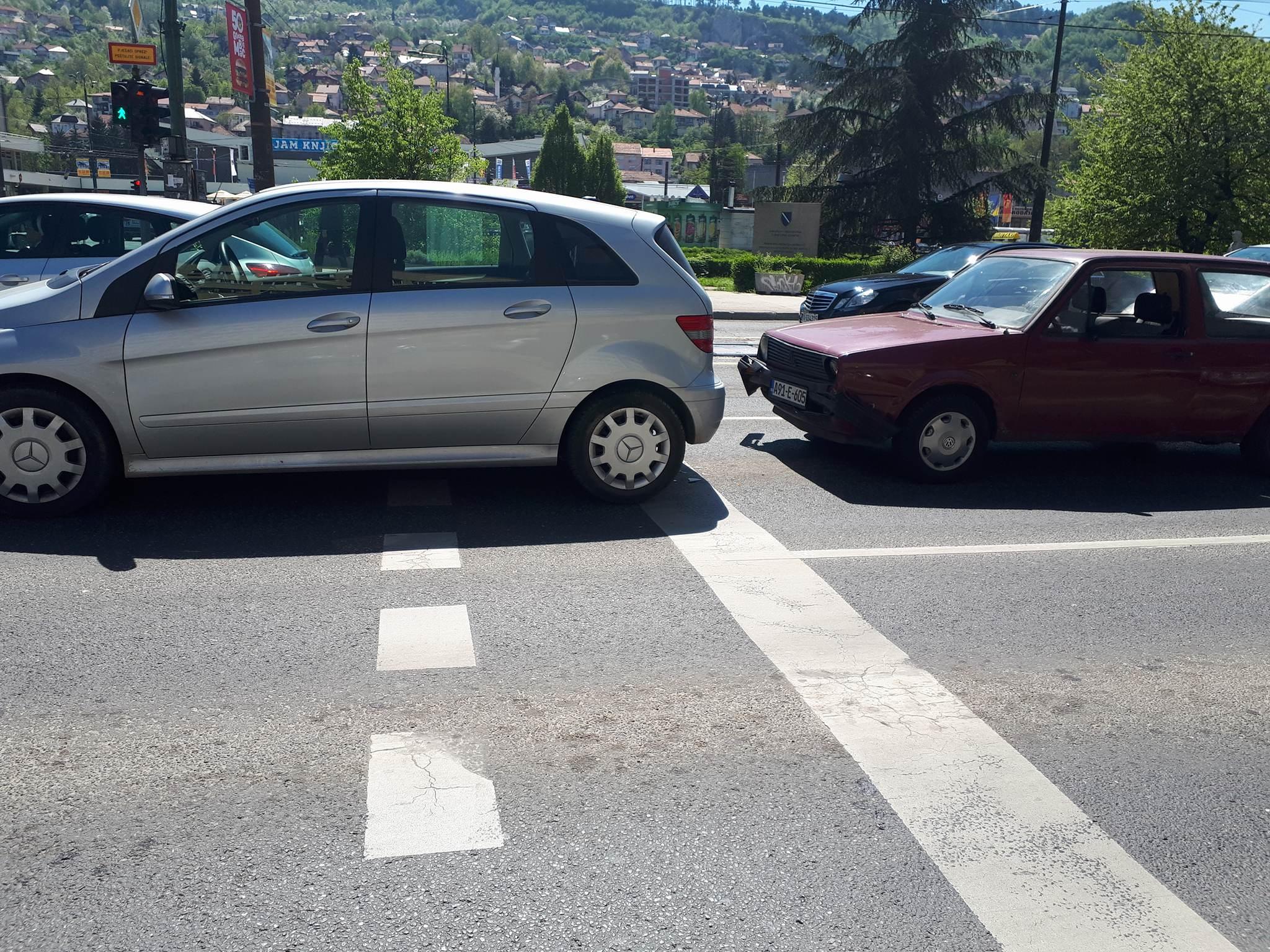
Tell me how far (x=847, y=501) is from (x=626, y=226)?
2204 mm

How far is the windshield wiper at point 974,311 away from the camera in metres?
8.01

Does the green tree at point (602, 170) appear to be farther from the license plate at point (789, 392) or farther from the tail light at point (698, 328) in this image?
the tail light at point (698, 328)

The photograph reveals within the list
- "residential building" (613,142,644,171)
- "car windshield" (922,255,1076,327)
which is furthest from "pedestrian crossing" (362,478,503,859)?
"residential building" (613,142,644,171)

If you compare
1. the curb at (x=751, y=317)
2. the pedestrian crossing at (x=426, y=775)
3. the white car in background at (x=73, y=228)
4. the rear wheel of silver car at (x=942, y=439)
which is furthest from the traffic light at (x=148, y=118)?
the pedestrian crossing at (x=426, y=775)

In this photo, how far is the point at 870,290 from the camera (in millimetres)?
13641

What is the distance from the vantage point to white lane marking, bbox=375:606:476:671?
15.0ft

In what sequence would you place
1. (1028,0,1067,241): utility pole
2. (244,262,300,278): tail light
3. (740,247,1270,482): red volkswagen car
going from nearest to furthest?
(244,262,300,278): tail light < (740,247,1270,482): red volkswagen car < (1028,0,1067,241): utility pole

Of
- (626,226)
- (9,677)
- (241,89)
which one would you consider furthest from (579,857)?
(241,89)

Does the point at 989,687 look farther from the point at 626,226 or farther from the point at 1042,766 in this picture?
the point at 626,226

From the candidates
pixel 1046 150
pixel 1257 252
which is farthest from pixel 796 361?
pixel 1046 150

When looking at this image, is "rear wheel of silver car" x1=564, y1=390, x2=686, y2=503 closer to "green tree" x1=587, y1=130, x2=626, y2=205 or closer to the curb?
the curb

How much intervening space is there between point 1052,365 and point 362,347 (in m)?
4.55

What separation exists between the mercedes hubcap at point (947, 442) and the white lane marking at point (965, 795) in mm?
2409

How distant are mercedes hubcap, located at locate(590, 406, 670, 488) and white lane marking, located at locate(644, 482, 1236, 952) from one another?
49.0 inches
